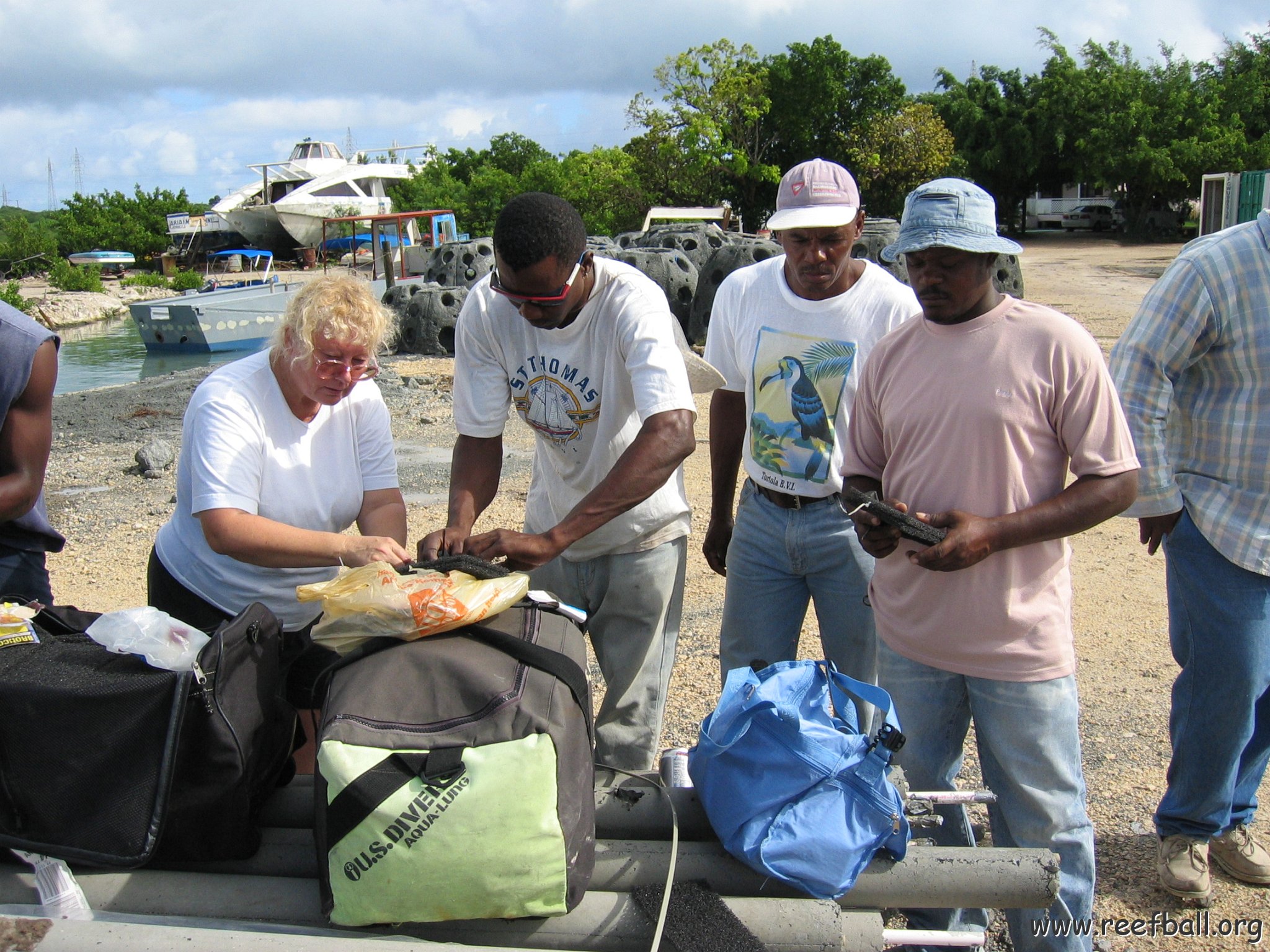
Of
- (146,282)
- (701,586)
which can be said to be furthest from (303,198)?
(701,586)

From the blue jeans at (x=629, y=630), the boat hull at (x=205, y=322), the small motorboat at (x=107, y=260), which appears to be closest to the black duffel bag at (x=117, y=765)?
the blue jeans at (x=629, y=630)

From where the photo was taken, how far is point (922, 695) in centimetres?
257

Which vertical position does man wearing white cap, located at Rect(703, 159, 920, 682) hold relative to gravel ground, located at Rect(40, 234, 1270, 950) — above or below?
above

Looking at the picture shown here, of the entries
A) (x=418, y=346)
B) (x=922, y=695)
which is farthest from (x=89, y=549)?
(x=418, y=346)

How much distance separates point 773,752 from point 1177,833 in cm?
184

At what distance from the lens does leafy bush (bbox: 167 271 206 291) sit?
139 ft

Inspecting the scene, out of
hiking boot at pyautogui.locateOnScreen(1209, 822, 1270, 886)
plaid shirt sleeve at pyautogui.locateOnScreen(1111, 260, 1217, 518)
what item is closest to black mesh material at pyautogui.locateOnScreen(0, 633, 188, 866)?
plaid shirt sleeve at pyautogui.locateOnScreen(1111, 260, 1217, 518)

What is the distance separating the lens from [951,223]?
239cm

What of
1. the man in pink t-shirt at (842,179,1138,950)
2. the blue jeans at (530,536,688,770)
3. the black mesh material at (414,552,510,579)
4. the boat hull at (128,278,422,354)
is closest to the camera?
the black mesh material at (414,552,510,579)

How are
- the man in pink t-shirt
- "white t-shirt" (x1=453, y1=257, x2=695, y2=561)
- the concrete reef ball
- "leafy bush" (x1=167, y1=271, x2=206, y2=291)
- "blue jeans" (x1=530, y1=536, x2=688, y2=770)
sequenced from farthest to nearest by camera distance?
"leafy bush" (x1=167, y1=271, x2=206, y2=291) → the concrete reef ball → "blue jeans" (x1=530, y1=536, x2=688, y2=770) → "white t-shirt" (x1=453, y1=257, x2=695, y2=561) → the man in pink t-shirt

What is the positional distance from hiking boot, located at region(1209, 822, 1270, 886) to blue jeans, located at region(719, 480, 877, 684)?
1.15 metres

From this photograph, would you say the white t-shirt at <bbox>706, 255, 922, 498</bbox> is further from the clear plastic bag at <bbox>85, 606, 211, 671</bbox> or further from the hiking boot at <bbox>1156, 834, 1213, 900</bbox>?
the clear plastic bag at <bbox>85, 606, 211, 671</bbox>

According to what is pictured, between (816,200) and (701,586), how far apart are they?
124 inches

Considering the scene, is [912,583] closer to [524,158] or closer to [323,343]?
[323,343]
